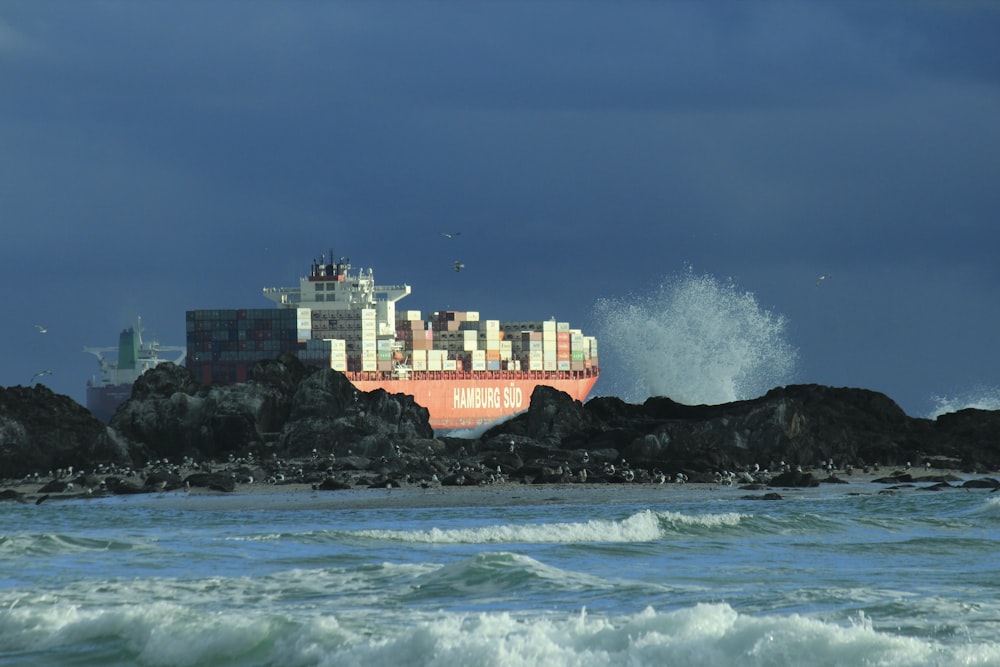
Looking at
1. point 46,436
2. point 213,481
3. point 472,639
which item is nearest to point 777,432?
point 213,481

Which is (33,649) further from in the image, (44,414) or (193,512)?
(44,414)

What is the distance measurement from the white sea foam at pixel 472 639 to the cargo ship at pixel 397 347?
259ft

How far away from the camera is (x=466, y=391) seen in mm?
106938

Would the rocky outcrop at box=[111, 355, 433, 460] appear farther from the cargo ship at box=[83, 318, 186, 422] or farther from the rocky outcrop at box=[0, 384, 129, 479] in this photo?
the cargo ship at box=[83, 318, 186, 422]

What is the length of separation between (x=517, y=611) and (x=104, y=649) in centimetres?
418

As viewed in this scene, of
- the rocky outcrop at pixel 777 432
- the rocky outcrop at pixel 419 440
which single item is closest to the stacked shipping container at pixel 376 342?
the rocky outcrop at pixel 419 440

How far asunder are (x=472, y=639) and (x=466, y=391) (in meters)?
93.6

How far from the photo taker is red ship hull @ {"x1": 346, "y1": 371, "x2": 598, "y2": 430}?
10275 cm

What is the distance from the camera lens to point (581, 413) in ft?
179

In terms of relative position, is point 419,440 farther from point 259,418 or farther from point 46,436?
point 46,436

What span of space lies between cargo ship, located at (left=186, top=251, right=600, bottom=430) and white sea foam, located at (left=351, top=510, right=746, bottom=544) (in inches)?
2748

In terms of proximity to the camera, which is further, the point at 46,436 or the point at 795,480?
the point at 46,436

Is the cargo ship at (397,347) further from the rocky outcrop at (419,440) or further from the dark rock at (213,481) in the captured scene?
the dark rock at (213,481)

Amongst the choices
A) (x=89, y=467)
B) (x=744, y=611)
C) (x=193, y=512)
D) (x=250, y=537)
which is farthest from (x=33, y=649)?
(x=89, y=467)
